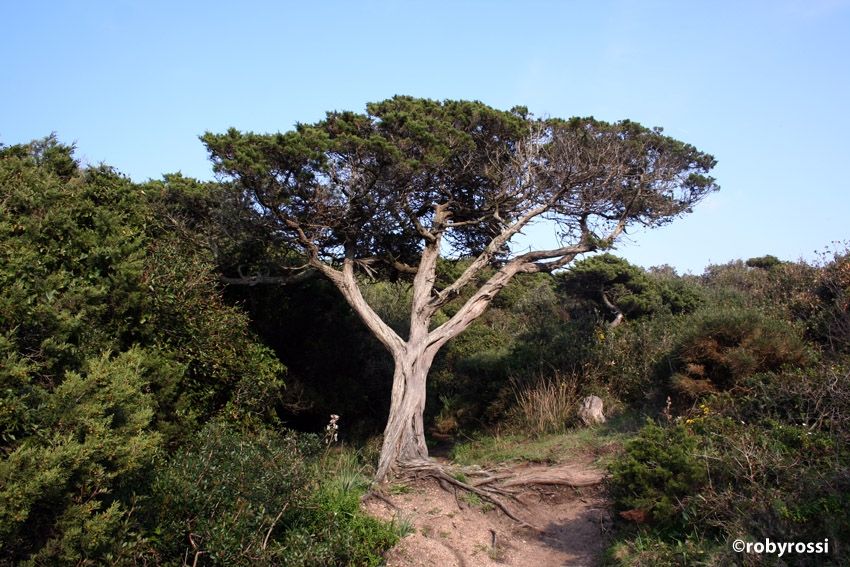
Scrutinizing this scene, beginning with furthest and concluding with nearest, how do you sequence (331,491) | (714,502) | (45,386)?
(331,491) < (714,502) < (45,386)

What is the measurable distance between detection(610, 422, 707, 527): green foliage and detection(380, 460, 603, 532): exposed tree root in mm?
2320

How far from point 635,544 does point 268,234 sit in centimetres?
833

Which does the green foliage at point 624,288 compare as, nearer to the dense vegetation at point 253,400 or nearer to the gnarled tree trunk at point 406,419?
the dense vegetation at point 253,400

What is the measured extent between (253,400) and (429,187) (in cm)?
488

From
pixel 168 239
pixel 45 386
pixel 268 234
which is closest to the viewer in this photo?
pixel 45 386

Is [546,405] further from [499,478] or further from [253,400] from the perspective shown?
[253,400]

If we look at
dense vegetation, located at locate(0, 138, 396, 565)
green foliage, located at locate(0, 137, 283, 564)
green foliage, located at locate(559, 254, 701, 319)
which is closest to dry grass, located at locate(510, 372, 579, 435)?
dense vegetation, located at locate(0, 138, 396, 565)

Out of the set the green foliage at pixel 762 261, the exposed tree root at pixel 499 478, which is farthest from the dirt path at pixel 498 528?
the green foliage at pixel 762 261

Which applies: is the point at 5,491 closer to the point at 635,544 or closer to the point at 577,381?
the point at 635,544

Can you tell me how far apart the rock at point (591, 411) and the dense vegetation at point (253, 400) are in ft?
1.05

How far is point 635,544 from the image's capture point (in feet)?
24.2

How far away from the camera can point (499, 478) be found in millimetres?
10750

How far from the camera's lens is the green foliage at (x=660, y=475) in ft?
23.5

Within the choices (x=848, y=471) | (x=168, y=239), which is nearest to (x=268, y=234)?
(x=168, y=239)
